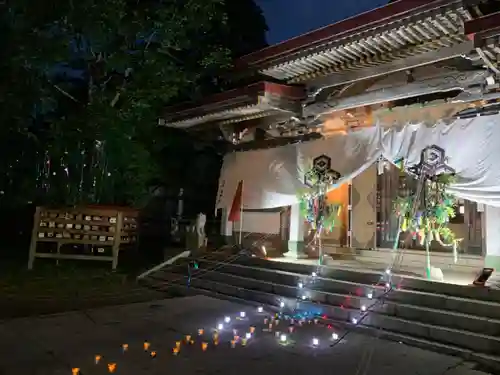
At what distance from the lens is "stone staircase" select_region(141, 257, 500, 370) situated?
5.59 metres

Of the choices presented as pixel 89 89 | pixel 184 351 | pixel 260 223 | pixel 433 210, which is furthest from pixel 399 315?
pixel 89 89

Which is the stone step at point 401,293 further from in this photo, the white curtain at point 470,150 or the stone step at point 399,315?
the white curtain at point 470,150

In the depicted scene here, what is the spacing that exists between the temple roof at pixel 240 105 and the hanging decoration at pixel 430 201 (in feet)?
11.1

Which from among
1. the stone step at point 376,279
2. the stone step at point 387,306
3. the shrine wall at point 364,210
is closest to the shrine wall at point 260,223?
the shrine wall at point 364,210

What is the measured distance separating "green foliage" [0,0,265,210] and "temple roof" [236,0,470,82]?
12.4ft

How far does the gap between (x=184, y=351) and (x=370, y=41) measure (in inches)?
242

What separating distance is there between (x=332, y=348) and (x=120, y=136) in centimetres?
847

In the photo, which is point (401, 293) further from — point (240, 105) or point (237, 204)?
point (237, 204)

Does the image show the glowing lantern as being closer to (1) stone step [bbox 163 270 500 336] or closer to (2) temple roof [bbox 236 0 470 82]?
(1) stone step [bbox 163 270 500 336]

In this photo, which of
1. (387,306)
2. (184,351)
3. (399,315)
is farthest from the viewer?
(387,306)

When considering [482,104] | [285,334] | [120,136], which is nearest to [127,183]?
[120,136]

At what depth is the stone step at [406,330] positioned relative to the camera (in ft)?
17.3

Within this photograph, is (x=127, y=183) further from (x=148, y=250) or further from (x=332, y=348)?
(x=332, y=348)

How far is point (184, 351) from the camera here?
525cm
